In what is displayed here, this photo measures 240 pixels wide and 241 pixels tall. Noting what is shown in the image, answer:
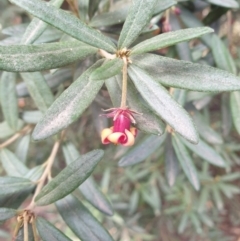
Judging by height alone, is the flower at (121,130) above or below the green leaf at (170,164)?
below

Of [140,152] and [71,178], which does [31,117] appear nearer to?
[140,152]

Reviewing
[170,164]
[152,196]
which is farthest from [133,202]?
[170,164]

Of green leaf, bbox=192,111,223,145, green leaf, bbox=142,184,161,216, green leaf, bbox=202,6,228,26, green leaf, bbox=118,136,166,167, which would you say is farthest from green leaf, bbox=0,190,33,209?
green leaf, bbox=142,184,161,216

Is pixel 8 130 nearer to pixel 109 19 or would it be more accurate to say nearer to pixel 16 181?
pixel 16 181

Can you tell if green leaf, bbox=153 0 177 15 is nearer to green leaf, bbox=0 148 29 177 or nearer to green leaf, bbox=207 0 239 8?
green leaf, bbox=207 0 239 8

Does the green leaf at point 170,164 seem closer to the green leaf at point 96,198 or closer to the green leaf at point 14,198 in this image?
the green leaf at point 96,198

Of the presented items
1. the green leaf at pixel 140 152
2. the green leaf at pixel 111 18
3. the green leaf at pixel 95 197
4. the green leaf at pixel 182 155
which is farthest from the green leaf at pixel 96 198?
the green leaf at pixel 111 18
